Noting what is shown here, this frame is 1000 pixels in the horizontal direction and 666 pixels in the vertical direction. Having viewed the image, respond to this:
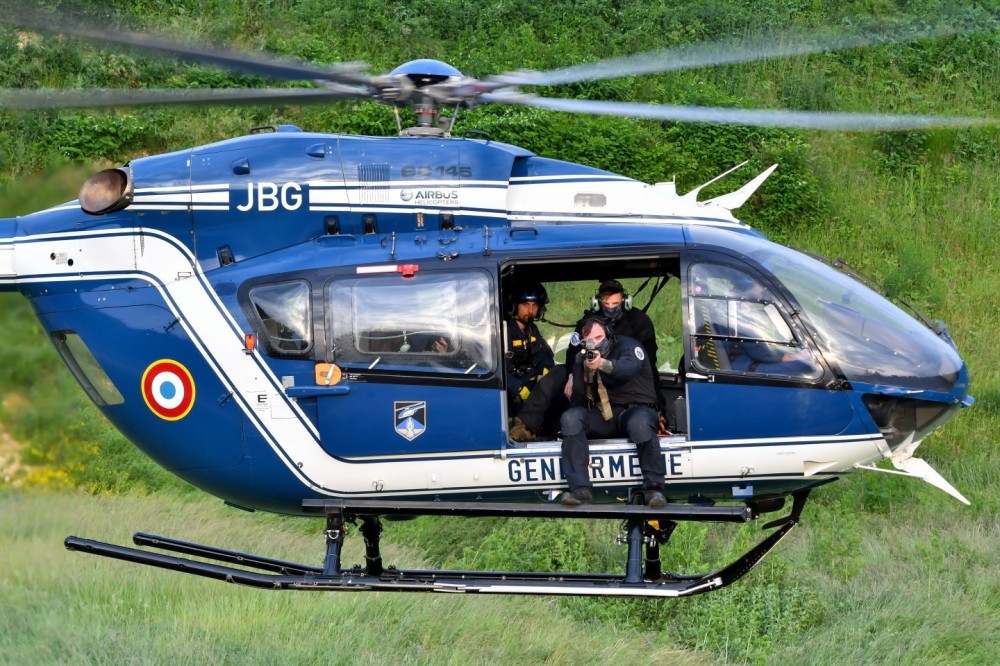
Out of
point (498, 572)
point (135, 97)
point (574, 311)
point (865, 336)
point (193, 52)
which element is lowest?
point (498, 572)

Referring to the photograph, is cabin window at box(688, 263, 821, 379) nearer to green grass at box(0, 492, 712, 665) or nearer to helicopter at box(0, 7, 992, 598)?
helicopter at box(0, 7, 992, 598)

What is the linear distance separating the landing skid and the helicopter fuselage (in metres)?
0.17

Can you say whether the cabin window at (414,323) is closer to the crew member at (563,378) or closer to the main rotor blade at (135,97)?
the crew member at (563,378)

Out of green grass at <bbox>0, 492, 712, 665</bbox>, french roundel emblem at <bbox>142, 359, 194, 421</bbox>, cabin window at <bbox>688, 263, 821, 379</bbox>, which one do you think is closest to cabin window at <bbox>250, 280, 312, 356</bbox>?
french roundel emblem at <bbox>142, 359, 194, 421</bbox>

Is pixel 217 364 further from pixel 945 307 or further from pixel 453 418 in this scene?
pixel 945 307

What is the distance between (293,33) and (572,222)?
15.8 meters

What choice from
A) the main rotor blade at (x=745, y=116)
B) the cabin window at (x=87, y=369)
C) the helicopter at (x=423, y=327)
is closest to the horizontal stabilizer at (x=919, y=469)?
the helicopter at (x=423, y=327)

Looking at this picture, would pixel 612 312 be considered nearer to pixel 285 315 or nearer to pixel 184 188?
pixel 285 315

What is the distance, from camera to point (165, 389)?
8.66 m

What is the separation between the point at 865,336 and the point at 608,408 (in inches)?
65.7

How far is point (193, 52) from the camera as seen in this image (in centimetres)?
746

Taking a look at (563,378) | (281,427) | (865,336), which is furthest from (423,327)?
(865,336)

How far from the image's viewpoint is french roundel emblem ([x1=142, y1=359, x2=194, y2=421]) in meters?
8.62

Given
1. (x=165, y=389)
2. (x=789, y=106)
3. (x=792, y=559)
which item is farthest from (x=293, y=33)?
(x=165, y=389)
